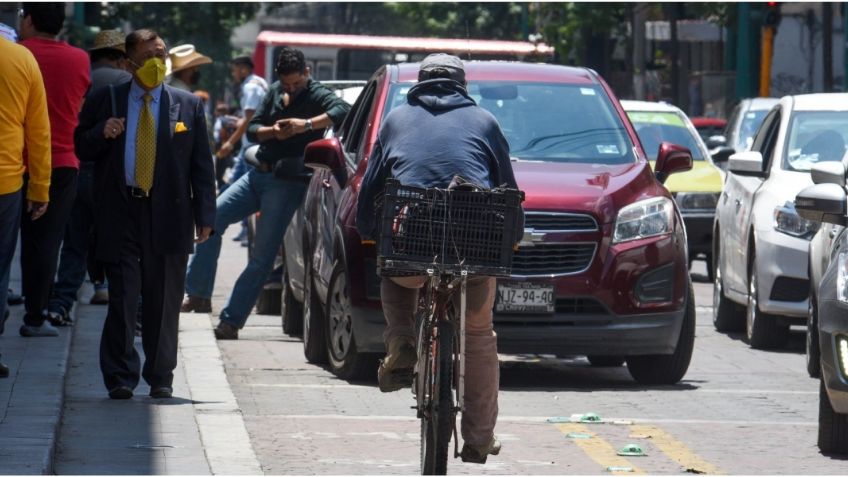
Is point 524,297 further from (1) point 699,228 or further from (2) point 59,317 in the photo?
(1) point 699,228

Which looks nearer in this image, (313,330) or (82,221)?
(313,330)

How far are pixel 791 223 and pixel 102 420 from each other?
5778 millimetres

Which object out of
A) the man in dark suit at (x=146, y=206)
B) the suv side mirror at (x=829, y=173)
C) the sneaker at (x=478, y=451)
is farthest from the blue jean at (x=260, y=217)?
the sneaker at (x=478, y=451)

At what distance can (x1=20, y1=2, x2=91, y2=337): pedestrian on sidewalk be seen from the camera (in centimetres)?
1034

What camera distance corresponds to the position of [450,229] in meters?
6.70

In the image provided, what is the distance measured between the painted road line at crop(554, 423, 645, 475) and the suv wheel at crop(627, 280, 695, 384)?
1.86 meters

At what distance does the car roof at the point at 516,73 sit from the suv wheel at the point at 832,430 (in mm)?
3830

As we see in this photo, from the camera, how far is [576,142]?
11.0 meters

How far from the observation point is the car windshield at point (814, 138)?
513 inches

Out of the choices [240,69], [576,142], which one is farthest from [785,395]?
[240,69]

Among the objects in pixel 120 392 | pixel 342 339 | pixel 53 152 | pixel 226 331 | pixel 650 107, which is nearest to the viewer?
pixel 120 392

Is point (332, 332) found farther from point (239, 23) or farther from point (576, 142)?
point (239, 23)

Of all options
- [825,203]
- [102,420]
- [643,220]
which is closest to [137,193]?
[102,420]

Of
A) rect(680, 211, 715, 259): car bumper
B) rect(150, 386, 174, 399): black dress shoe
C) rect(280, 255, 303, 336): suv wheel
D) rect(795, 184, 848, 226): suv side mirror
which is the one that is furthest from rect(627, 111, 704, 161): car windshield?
rect(150, 386, 174, 399): black dress shoe
